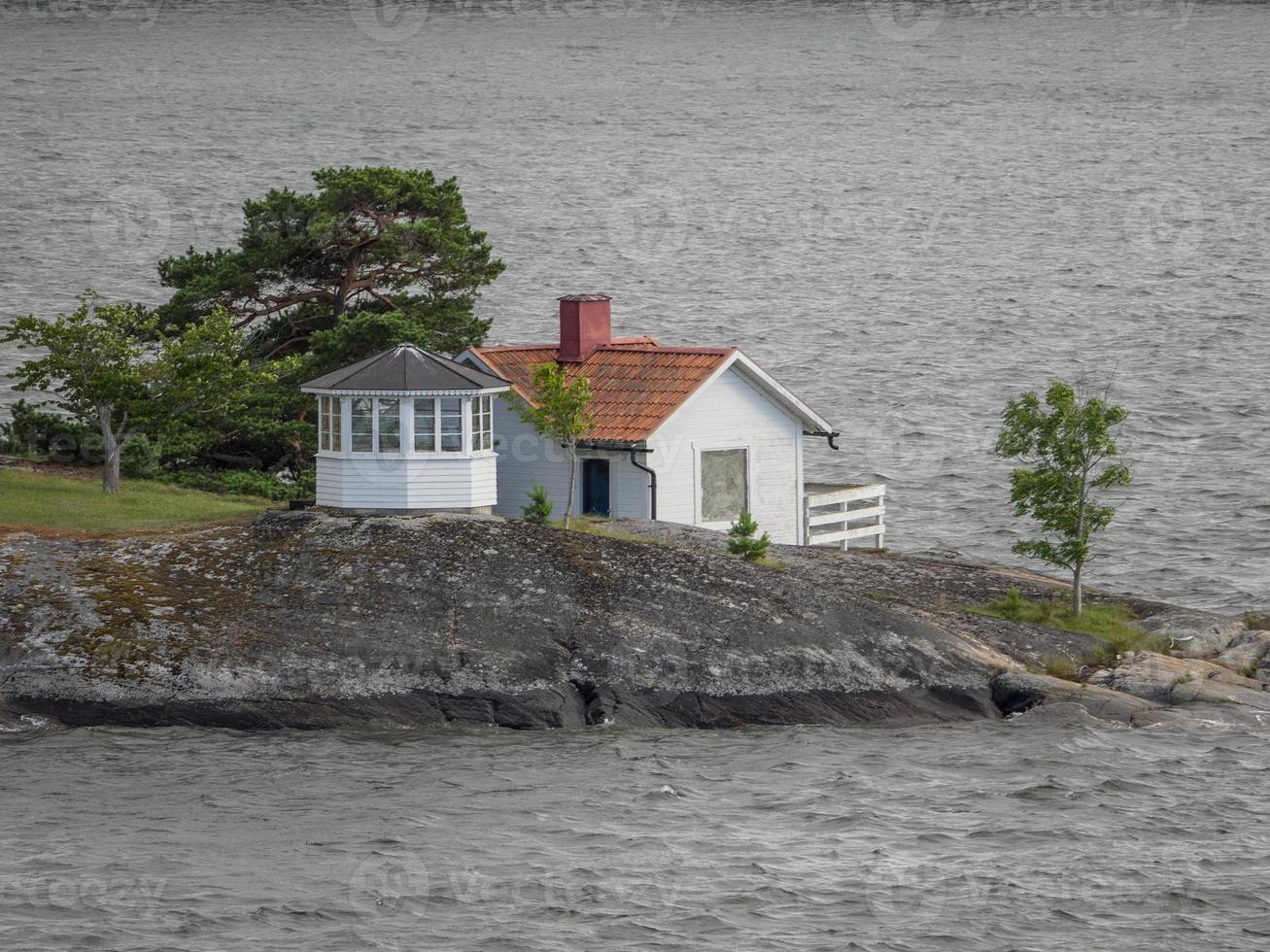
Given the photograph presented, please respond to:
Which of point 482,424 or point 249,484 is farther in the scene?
point 249,484

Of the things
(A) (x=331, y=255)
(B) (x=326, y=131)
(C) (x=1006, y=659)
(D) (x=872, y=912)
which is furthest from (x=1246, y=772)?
(B) (x=326, y=131)

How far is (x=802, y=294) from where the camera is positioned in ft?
305

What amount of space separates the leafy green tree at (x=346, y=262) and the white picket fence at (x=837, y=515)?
8.72 meters

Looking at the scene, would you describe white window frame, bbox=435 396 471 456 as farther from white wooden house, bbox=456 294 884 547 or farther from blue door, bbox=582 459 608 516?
blue door, bbox=582 459 608 516

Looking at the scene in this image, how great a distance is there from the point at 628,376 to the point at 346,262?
7621 mm

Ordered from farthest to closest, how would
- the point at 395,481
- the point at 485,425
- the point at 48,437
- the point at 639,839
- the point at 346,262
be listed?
the point at 346,262, the point at 48,437, the point at 485,425, the point at 395,481, the point at 639,839

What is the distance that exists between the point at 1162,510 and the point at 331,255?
88.1ft

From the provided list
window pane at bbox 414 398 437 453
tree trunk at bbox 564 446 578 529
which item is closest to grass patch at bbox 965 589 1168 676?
tree trunk at bbox 564 446 578 529

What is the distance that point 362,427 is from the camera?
35594 millimetres

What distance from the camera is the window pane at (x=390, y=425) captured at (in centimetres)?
3547

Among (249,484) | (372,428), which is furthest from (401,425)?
(249,484)

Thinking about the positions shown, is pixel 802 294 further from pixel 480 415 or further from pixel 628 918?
pixel 628 918

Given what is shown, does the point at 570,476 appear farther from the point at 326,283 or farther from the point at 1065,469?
the point at 1065,469

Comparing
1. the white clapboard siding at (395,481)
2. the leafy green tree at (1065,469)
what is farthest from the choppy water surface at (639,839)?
the white clapboard siding at (395,481)
